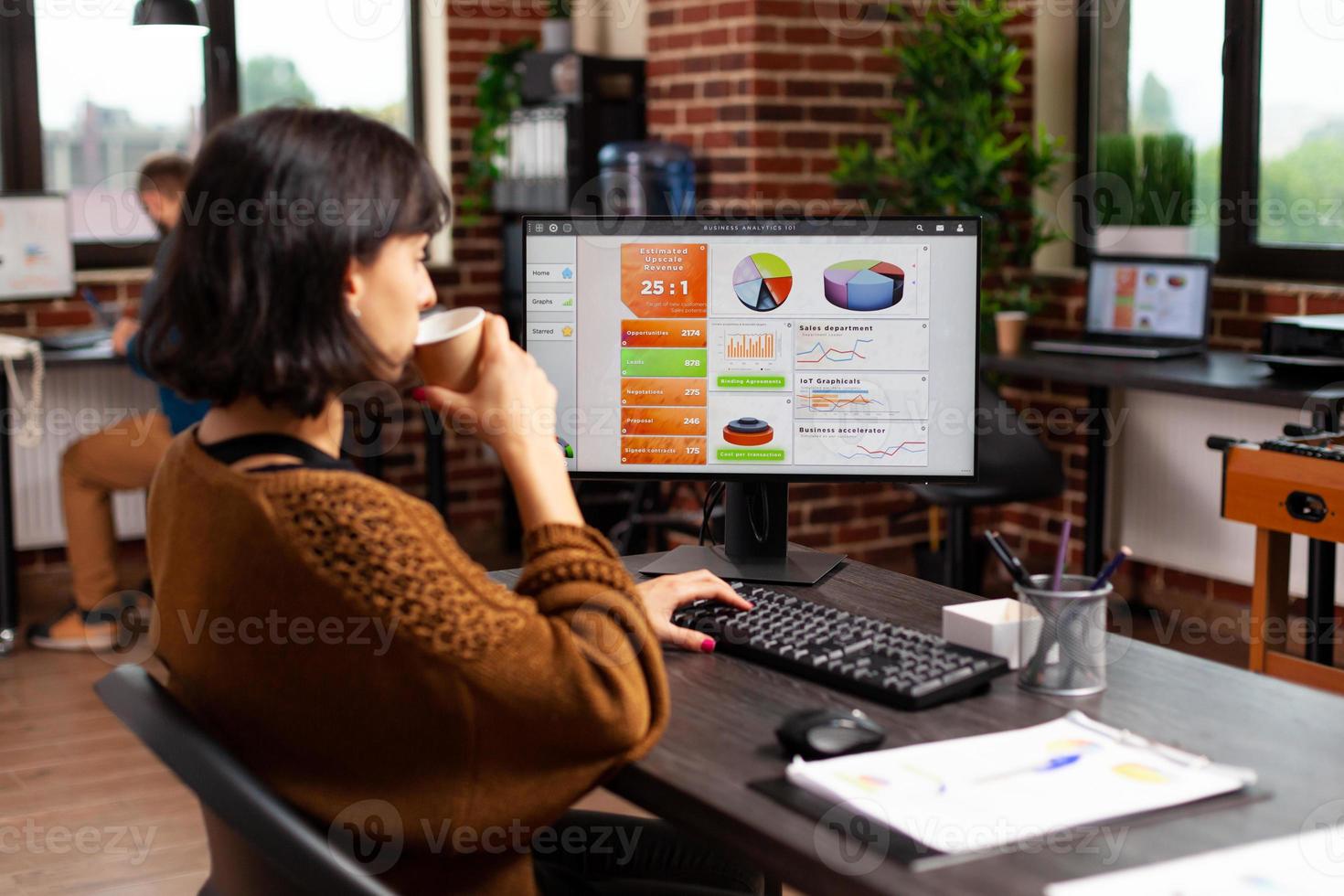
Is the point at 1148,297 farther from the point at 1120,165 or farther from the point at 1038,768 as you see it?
the point at 1038,768

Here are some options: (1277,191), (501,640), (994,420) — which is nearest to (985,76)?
(1277,191)

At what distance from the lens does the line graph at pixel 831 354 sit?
6.10 ft

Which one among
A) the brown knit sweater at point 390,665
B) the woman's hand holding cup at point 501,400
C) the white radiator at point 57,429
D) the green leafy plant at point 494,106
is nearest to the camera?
the brown knit sweater at point 390,665

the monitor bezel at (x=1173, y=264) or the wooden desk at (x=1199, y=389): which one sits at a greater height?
the monitor bezel at (x=1173, y=264)

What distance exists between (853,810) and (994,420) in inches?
109

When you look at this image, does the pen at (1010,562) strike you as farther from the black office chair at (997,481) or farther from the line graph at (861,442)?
the black office chair at (997,481)

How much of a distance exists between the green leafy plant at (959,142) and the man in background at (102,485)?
6.45ft

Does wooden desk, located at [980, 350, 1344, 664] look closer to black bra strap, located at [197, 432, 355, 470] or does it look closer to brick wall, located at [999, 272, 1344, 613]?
brick wall, located at [999, 272, 1344, 613]

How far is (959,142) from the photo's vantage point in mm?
4336

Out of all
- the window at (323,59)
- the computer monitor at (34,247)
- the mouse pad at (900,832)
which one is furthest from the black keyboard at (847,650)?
the window at (323,59)

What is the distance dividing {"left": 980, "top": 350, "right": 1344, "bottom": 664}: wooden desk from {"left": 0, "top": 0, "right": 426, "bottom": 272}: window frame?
2.58m

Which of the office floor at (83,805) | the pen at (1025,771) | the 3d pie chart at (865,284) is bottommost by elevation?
the office floor at (83,805)

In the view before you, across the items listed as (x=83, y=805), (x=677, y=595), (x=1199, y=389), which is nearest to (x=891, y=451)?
(x=677, y=595)

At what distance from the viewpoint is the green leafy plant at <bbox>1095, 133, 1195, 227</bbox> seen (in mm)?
4195
